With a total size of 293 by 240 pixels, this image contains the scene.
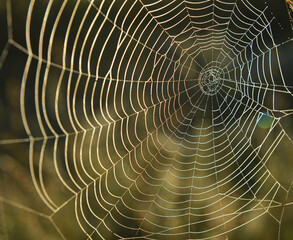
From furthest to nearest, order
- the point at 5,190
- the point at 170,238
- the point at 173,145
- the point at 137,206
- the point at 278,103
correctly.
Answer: the point at 278,103 → the point at 173,145 → the point at 137,206 → the point at 170,238 → the point at 5,190

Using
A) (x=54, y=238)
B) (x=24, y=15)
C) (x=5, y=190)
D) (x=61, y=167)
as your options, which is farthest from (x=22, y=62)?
(x=54, y=238)

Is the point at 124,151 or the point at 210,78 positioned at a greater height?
the point at 210,78

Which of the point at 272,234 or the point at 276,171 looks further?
the point at 276,171

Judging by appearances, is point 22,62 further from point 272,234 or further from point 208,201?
point 272,234

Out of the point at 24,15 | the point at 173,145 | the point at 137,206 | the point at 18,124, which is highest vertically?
the point at 24,15

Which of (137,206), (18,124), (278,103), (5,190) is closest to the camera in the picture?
(5,190)

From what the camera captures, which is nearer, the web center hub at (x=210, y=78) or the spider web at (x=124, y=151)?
the spider web at (x=124, y=151)

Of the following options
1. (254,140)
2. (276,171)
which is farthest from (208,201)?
(254,140)

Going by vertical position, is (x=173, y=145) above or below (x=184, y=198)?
above

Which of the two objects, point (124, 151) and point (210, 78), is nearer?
point (124, 151)

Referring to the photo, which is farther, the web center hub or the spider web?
the web center hub
